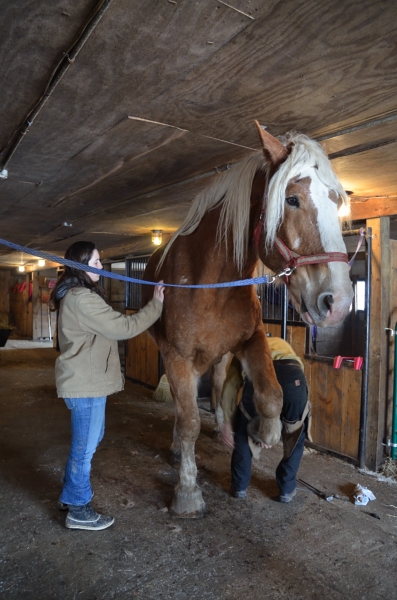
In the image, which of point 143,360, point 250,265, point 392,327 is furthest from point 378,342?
point 143,360

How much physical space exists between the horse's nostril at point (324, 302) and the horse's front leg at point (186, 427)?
1.05 m

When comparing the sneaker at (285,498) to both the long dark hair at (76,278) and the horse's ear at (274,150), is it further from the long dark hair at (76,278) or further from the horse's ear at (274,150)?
the horse's ear at (274,150)

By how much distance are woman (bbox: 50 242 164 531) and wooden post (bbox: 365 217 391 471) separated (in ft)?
6.31

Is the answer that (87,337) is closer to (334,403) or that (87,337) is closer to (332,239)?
(332,239)

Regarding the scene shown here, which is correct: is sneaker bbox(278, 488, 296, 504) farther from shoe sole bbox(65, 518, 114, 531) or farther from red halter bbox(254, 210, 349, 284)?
red halter bbox(254, 210, 349, 284)

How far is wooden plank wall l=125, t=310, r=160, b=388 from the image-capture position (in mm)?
6000

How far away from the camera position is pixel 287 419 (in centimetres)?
261

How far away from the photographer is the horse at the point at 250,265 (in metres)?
1.72

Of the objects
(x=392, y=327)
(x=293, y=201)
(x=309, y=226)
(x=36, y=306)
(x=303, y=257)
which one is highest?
(x=293, y=201)

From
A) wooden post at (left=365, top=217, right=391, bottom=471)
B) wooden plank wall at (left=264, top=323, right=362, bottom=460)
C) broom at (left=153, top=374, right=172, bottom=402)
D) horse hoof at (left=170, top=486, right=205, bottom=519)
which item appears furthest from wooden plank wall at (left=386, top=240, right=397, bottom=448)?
broom at (left=153, top=374, right=172, bottom=402)

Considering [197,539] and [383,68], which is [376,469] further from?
[383,68]

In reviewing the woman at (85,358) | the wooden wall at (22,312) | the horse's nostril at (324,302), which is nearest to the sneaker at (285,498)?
the woman at (85,358)

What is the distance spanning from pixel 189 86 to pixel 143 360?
16.2ft

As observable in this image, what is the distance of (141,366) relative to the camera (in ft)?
20.9
